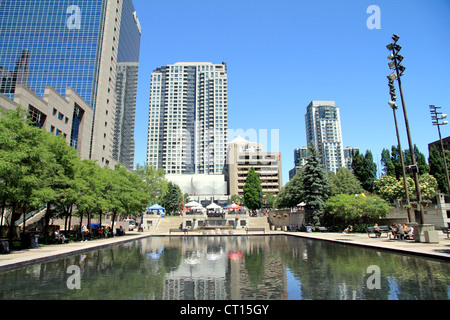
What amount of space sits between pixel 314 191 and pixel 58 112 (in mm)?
47196

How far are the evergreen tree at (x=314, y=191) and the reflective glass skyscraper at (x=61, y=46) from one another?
57.9m

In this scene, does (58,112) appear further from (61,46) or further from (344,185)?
(344,185)

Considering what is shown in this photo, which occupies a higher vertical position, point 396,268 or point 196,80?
point 196,80

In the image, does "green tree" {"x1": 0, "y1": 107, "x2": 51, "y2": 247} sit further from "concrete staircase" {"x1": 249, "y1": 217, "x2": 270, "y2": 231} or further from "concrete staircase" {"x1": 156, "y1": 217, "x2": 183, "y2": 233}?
"concrete staircase" {"x1": 249, "y1": 217, "x2": 270, "y2": 231}

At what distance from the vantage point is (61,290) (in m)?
8.45

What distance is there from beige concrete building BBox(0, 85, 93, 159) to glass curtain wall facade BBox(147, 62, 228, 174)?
10917 centimetres

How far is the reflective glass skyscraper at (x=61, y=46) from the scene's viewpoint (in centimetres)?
8044

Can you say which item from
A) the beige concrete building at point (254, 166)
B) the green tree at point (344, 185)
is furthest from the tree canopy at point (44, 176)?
the beige concrete building at point (254, 166)

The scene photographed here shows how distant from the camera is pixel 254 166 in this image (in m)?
138

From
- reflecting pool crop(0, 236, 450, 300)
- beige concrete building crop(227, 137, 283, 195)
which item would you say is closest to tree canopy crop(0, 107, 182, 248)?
reflecting pool crop(0, 236, 450, 300)

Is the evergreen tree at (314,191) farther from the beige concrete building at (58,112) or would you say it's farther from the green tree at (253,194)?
the green tree at (253,194)
